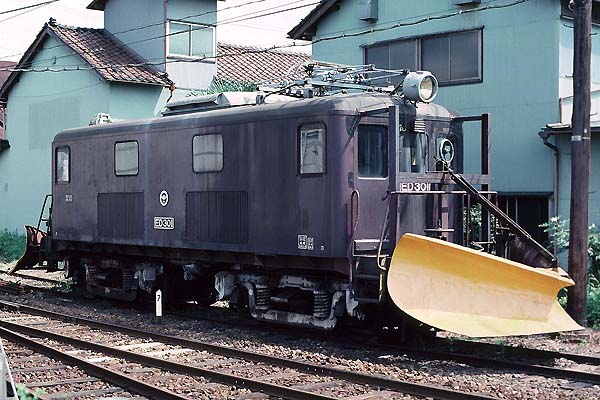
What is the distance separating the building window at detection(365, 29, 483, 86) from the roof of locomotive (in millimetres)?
4967

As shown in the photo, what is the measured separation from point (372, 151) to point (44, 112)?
21.6 metres

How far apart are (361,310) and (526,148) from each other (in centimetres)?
675

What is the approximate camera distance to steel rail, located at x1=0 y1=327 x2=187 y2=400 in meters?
9.06

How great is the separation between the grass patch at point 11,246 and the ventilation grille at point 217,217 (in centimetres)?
1560

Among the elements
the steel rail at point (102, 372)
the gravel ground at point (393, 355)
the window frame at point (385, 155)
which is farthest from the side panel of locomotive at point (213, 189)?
the steel rail at point (102, 372)

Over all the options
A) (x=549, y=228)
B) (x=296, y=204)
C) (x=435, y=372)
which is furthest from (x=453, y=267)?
(x=549, y=228)

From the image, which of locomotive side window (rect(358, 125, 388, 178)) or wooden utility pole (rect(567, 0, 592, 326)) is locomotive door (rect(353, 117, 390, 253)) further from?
wooden utility pole (rect(567, 0, 592, 326))

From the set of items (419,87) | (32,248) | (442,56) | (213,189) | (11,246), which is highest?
(442,56)

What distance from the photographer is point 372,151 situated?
12508mm

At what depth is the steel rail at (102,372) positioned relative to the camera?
9.06m

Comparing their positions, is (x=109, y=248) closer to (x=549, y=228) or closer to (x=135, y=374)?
(x=135, y=374)

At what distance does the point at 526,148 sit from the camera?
693 inches

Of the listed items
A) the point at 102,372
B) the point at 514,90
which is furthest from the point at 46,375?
the point at 514,90

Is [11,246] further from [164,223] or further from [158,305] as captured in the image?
[158,305]
